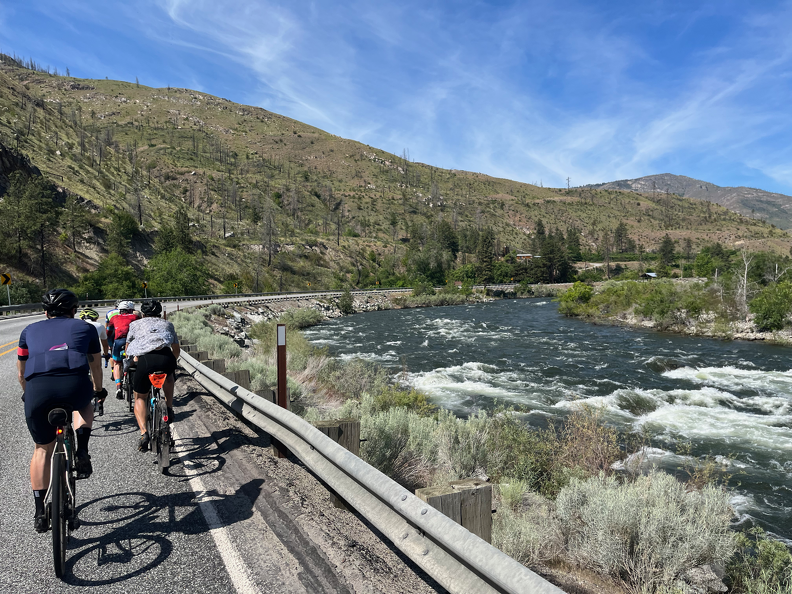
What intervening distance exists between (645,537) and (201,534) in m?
3.54

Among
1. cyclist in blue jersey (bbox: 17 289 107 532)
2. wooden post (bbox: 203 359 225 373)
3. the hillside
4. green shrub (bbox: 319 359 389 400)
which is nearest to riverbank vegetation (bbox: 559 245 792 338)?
green shrub (bbox: 319 359 389 400)

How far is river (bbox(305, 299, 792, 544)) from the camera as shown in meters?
9.68

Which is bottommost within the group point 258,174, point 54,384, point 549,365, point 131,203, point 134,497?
point 549,365

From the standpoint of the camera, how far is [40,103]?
A: 278ft

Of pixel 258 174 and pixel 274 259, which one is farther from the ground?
pixel 258 174

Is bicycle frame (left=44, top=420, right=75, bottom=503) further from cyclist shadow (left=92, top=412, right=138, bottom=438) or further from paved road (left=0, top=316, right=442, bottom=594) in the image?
cyclist shadow (left=92, top=412, right=138, bottom=438)

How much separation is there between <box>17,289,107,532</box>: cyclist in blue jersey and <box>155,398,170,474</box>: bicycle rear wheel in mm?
1082

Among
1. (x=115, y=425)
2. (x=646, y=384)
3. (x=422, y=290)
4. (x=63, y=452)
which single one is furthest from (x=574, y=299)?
(x=63, y=452)

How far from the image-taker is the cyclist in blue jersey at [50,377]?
327 cm

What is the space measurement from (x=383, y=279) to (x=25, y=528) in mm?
85922

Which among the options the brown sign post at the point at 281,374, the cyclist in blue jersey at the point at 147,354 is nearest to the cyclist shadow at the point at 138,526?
the brown sign post at the point at 281,374

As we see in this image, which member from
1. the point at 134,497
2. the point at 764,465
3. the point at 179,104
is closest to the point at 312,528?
the point at 134,497

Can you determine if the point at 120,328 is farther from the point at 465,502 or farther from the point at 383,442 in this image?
the point at 465,502

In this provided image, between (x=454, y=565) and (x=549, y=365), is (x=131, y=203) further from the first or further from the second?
(x=454, y=565)
